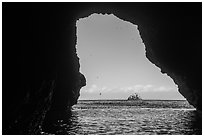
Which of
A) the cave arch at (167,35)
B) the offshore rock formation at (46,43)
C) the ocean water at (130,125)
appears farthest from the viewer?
the ocean water at (130,125)

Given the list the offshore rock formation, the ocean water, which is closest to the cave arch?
the offshore rock formation

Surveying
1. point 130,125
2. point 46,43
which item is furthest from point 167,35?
point 130,125

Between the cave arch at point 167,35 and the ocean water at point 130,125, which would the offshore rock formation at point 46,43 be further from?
the ocean water at point 130,125

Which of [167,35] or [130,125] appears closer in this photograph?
[167,35]

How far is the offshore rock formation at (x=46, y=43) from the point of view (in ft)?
58.2

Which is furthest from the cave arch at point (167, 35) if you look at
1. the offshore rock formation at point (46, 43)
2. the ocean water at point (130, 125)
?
the ocean water at point (130, 125)

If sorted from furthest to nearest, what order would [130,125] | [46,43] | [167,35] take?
[130,125] < [167,35] < [46,43]

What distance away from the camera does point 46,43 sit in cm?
2061

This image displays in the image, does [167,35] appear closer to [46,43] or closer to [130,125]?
[46,43]

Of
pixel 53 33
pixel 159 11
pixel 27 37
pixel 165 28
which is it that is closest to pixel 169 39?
Result: pixel 165 28

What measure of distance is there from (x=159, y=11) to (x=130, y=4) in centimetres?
215

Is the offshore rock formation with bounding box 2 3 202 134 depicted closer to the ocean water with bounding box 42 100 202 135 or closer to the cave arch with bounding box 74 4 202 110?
the cave arch with bounding box 74 4 202 110

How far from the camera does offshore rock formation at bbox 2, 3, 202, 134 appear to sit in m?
17.7

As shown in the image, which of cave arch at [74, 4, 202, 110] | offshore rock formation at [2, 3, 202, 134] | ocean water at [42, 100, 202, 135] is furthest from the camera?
ocean water at [42, 100, 202, 135]
